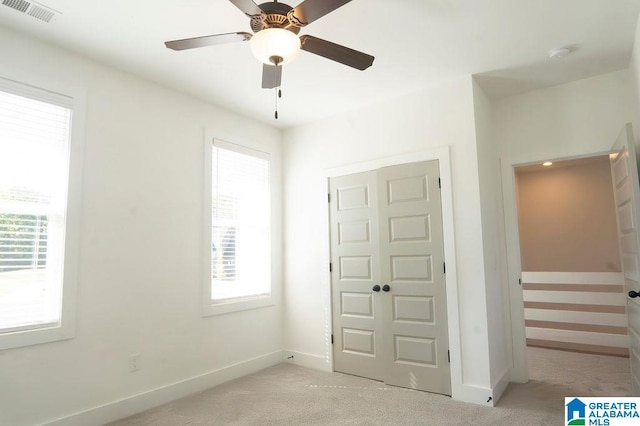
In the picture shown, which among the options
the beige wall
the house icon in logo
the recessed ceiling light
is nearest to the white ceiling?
the recessed ceiling light

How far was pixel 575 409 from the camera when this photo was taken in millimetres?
2709

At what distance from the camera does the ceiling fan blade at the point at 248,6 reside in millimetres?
1653

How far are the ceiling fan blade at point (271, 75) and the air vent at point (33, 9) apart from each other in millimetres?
1456

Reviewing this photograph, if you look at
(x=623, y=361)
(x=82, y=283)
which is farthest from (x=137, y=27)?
(x=623, y=361)

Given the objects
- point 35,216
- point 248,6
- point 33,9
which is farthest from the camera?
point 35,216

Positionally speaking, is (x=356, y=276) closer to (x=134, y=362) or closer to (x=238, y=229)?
(x=238, y=229)

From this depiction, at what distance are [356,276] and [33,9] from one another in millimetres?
3378

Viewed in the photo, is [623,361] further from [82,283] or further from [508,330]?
Answer: [82,283]

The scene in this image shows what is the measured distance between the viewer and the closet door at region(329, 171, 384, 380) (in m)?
3.79

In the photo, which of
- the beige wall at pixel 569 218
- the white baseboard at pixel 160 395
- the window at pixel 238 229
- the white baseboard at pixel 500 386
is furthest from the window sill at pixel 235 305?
the beige wall at pixel 569 218

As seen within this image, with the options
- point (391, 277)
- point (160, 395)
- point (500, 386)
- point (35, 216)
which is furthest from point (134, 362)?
point (500, 386)

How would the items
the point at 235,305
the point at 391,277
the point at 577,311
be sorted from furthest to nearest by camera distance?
the point at 577,311 → the point at 235,305 → the point at 391,277

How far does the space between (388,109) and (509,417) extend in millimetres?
2929

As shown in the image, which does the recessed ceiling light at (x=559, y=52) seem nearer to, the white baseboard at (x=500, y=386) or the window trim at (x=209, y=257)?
the white baseboard at (x=500, y=386)
